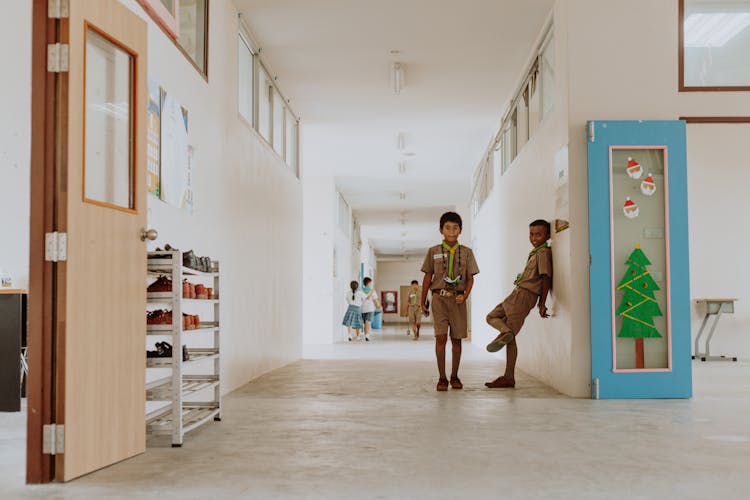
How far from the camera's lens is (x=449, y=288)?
6008 millimetres

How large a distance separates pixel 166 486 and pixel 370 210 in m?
17.1

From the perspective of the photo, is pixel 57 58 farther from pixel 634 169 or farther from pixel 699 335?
pixel 699 335

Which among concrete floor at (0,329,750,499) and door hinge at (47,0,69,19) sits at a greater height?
door hinge at (47,0,69,19)

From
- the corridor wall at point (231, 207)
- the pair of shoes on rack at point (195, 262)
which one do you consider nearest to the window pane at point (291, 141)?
the corridor wall at point (231, 207)

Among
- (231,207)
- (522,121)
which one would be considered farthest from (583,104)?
(231,207)

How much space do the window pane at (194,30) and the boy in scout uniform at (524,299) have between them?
2896 mm

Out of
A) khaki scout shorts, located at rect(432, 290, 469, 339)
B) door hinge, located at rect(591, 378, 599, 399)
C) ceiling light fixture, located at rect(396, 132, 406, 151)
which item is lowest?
door hinge, located at rect(591, 378, 599, 399)

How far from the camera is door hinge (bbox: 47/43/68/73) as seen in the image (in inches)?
118

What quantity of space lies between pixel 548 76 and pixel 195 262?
158 inches

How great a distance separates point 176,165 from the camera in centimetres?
476

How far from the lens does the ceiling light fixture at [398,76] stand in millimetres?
7977

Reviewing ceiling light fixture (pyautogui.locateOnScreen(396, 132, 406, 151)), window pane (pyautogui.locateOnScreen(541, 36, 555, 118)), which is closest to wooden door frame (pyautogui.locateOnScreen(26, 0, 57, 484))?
window pane (pyautogui.locateOnScreen(541, 36, 555, 118))

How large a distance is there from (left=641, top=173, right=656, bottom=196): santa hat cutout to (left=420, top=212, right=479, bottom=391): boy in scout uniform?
4.46 ft

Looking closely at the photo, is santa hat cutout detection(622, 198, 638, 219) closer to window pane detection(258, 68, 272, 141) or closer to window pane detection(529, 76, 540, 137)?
window pane detection(529, 76, 540, 137)
